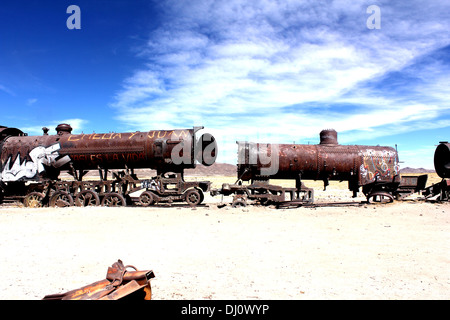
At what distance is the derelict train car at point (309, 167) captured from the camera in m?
15.1

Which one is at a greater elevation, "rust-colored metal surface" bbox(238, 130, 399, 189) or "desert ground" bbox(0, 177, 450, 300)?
"rust-colored metal surface" bbox(238, 130, 399, 189)

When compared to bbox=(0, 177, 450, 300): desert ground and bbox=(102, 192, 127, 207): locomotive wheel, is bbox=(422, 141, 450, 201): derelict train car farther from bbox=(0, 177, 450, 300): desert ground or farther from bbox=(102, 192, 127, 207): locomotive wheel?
bbox=(102, 192, 127, 207): locomotive wheel

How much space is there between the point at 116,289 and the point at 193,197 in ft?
37.6

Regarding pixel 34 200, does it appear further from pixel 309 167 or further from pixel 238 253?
pixel 309 167

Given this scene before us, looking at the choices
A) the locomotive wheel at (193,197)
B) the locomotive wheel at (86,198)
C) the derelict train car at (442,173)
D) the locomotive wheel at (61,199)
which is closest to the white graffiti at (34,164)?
the locomotive wheel at (61,199)

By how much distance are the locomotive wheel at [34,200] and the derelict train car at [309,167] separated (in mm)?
9367

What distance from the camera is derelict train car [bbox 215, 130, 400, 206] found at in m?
15.1

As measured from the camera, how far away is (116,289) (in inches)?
133

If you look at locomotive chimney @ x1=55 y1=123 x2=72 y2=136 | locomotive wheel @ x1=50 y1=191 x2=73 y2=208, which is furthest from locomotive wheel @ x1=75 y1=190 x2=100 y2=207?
locomotive chimney @ x1=55 y1=123 x2=72 y2=136

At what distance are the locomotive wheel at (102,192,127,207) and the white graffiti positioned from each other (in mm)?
3115

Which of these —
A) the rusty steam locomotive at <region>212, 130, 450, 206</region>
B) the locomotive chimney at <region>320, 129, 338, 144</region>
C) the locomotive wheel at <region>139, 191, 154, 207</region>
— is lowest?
the locomotive wheel at <region>139, 191, 154, 207</region>

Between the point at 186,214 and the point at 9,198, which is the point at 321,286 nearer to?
the point at 186,214

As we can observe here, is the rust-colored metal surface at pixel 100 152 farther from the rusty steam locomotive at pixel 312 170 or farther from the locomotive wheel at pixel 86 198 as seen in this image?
the rusty steam locomotive at pixel 312 170

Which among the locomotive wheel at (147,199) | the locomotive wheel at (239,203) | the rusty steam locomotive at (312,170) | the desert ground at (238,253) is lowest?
the desert ground at (238,253)
